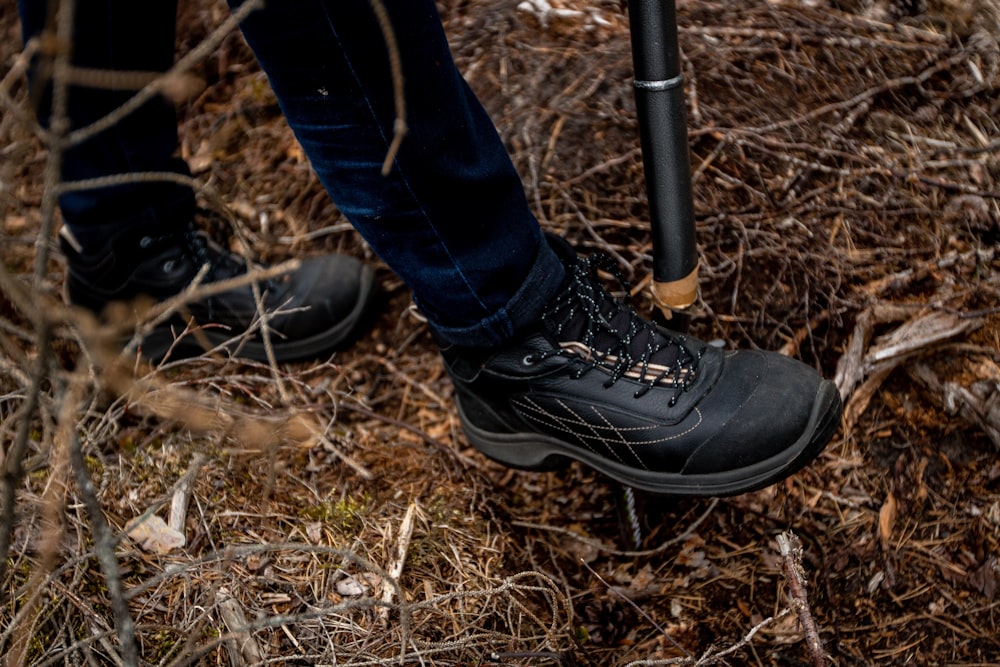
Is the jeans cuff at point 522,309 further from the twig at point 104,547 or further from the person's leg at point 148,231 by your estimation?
the twig at point 104,547

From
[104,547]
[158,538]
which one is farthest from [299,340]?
[104,547]

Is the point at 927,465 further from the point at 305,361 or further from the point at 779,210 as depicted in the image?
the point at 305,361

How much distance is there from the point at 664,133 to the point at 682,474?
61cm

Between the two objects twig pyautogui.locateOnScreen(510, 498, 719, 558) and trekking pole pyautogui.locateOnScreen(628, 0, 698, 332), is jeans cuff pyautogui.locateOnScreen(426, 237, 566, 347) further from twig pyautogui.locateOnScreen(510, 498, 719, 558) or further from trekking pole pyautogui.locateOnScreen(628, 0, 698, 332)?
twig pyautogui.locateOnScreen(510, 498, 719, 558)

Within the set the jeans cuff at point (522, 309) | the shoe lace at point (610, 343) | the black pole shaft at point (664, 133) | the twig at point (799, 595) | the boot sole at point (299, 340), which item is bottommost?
the twig at point (799, 595)

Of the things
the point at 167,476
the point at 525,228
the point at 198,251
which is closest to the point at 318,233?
the point at 198,251

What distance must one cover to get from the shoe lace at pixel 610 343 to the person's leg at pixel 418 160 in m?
0.05

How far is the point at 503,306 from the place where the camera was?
1349 millimetres

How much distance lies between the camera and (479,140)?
1.25m

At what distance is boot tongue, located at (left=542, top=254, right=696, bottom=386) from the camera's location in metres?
1.43

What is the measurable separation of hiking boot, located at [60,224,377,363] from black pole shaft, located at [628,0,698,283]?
852 millimetres

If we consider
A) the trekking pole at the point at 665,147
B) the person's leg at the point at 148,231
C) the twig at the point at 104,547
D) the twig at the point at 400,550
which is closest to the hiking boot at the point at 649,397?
the trekking pole at the point at 665,147

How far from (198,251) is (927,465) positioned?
5.63ft

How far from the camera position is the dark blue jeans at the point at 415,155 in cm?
107
